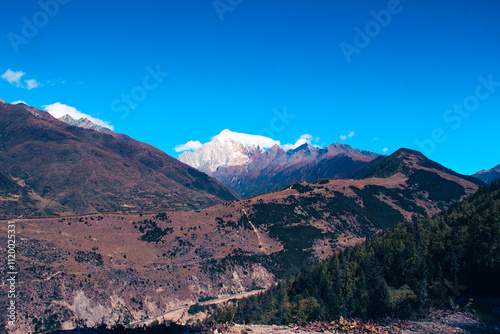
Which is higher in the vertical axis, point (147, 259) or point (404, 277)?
point (404, 277)

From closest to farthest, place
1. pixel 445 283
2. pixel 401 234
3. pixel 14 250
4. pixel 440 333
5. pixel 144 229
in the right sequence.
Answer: pixel 440 333 < pixel 445 283 < pixel 401 234 < pixel 14 250 < pixel 144 229

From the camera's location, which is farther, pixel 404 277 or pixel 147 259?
pixel 147 259

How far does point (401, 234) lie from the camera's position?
Result: 8000cm

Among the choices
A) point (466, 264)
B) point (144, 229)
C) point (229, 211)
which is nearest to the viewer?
point (466, 264)

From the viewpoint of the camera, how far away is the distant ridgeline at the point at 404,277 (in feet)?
150

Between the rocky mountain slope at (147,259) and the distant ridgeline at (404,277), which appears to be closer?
the distant ridgeline at (404,277)

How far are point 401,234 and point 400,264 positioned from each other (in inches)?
790

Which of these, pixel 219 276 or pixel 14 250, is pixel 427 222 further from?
pixel 14 250

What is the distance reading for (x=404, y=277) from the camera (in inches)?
2309

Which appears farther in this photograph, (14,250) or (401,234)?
(14,250)

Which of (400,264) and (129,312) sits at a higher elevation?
(400,264)

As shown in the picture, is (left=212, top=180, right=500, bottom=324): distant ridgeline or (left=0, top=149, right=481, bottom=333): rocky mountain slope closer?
(left=212, top=180, right=500, bottom=324): distant ridgeline

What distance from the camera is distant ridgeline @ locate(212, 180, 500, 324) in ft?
150

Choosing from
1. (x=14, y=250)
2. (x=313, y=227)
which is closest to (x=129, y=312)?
(x=14, y=250)
